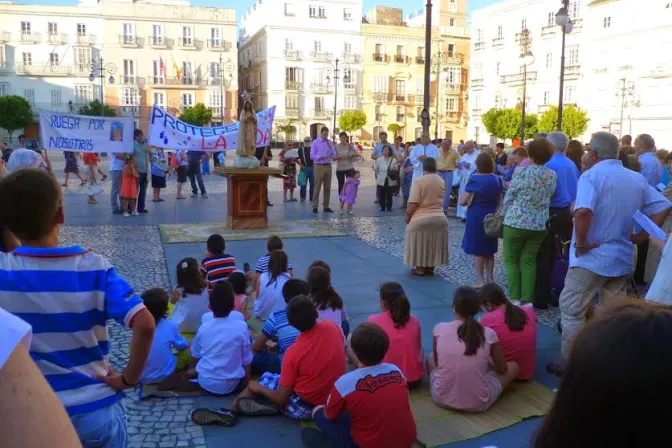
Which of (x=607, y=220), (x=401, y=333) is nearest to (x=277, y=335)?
(x=401, y=333)

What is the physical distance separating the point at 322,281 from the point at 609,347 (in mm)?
4054

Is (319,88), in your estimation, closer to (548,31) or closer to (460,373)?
(548,31)

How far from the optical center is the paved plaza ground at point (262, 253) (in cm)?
420

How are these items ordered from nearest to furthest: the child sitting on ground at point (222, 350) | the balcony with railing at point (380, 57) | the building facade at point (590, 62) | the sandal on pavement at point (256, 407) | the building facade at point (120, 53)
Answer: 1. the sandal on pavement at point (256, 407)
2. the child sitting on ground at point (222, 350)
3. the building facade at point (590, 62)
4. the building facade at point (120, 53)
5. the balcony with railing at point (380, 57)

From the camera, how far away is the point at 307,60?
65.1m

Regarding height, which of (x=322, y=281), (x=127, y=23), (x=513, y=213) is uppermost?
(x=127, y=23)

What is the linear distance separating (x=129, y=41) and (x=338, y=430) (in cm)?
6375

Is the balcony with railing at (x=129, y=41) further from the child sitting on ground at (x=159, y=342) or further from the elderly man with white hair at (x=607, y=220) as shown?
the elderly man with white hair at (x=607, y=220)

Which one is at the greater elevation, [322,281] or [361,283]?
[322,281]

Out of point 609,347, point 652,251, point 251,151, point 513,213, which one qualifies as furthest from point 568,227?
point 251,151

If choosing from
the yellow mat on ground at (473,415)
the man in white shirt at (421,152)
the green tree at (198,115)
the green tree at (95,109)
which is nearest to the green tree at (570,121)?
the green tree at (198,115)

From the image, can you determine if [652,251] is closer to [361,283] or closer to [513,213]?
[513,213]

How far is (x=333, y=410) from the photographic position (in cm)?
363

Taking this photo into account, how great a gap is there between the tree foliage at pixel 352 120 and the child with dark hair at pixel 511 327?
58.3 metres
